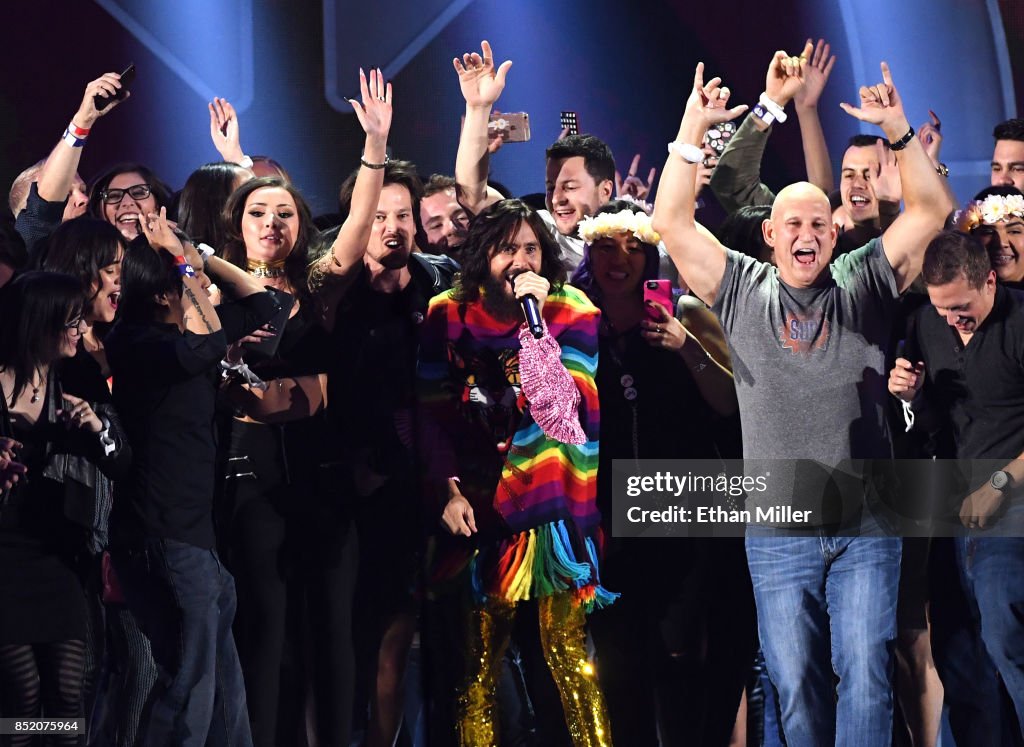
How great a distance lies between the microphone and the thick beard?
0.12 m

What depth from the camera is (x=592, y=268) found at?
433cm

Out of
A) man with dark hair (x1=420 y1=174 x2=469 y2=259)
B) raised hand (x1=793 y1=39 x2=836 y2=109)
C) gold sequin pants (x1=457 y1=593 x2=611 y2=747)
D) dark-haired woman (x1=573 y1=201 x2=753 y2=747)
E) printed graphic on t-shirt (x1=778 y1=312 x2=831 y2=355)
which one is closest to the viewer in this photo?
gold sequin pants (x1=457 y1=593 x2=611 y2=747)

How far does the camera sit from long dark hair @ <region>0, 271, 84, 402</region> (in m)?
3.68

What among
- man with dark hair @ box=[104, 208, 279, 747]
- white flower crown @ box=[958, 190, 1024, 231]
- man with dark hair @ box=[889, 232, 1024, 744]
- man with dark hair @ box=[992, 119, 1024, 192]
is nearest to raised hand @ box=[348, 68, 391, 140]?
man with dark hair @ box=[104, 208, 279, 747]

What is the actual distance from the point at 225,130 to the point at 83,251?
3.99 feet

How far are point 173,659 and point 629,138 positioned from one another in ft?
9.21

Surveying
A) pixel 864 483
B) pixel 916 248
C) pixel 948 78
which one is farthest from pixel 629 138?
Answer: pixel 864 483

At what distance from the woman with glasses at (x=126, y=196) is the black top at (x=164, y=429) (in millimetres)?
838

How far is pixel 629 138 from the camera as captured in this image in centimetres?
539

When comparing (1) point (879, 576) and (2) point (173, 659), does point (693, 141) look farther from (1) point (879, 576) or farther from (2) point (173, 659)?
(2) point (173, 659)

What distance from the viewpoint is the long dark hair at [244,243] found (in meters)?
4.34

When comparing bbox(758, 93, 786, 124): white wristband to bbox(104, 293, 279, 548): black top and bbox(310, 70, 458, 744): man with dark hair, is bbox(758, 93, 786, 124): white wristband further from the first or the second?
bbox(104, 293, 279, 548): black top

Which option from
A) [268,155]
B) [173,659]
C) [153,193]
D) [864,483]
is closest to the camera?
[173,659]

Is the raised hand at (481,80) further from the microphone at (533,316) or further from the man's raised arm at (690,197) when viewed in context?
the microphone at (533,316)
